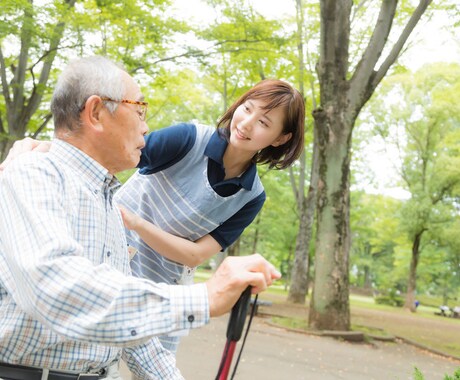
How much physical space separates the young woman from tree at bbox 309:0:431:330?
830 centimetres

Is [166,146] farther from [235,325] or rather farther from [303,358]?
[303,358]

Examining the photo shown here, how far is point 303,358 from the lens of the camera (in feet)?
27.9

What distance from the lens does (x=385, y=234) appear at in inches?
1278

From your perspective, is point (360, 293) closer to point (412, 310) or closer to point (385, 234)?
point (385, 234)

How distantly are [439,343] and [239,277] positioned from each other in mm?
12880

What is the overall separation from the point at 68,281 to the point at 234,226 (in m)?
1.75

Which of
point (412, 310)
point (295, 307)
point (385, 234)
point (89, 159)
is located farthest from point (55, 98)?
point (385, 234)

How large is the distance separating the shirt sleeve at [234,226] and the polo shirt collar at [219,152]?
0.16 metres

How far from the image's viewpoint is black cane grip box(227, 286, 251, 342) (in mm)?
1287

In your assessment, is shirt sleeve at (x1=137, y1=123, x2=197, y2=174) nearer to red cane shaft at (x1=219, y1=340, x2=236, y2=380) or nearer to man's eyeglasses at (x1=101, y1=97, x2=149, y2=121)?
man's eyeglasses at (x1=101, y1=97, x2=149, y2=121)

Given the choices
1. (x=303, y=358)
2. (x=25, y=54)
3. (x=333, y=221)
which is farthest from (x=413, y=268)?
(x=25, y=54)

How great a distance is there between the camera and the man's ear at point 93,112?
69.6 inches

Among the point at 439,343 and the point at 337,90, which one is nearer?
the point at 337,90

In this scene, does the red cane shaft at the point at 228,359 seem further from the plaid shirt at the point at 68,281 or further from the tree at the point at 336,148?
the tree at the point at 336,148
